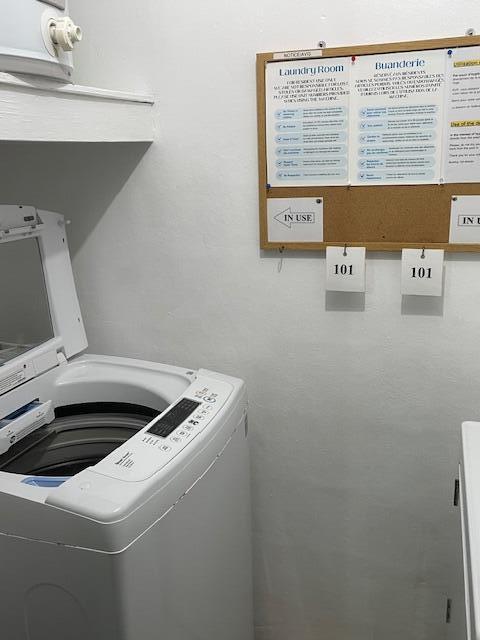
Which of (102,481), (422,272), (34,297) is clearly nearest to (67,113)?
(34,297)

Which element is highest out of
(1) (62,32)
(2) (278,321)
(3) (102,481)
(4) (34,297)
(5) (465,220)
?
(1) (62,32)

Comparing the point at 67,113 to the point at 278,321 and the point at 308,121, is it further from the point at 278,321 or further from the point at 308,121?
the point at 278,321

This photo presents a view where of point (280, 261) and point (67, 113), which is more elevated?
point (67, 113)

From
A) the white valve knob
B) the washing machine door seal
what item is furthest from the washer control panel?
the white valve knob

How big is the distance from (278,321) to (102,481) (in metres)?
0.73

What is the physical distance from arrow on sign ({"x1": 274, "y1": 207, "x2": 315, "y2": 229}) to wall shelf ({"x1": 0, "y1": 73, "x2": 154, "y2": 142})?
401 millimetres

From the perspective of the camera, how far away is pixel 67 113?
49.1 inches

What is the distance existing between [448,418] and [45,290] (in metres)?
1.08

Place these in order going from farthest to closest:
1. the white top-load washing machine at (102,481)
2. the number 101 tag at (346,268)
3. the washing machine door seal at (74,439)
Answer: the number 101 tag at (346,268) < the washing machine door seal at (74,439) < the white top-load washing machine at (102,481)

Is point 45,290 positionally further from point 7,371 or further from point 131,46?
point 131,46

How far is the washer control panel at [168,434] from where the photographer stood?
1.10 metres

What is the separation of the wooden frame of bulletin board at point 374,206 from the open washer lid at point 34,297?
55 cm

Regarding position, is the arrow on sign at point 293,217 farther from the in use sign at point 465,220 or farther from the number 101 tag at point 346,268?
the in use sign at point 465,220

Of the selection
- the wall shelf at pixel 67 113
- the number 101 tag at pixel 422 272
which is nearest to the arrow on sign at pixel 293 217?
the number 101 tag at pixel 422 272
